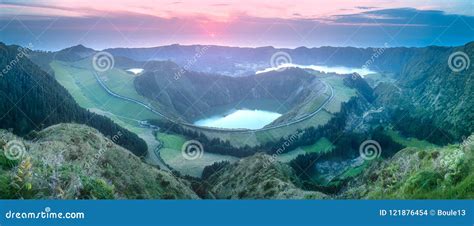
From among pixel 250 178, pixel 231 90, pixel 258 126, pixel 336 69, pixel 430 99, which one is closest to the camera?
pixel 250 178

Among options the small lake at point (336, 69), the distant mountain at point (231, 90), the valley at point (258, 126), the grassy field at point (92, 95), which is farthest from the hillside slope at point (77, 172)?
the small lake at point (336, 69)

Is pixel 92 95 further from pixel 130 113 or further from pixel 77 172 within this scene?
pixel 77 172

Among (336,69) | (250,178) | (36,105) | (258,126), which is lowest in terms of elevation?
(250,178)

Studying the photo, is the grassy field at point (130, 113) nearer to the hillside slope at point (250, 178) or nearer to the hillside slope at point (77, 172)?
the hillside slope at point (250, 178)

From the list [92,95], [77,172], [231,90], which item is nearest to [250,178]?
[92,95]

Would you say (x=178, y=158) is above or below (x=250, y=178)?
above
